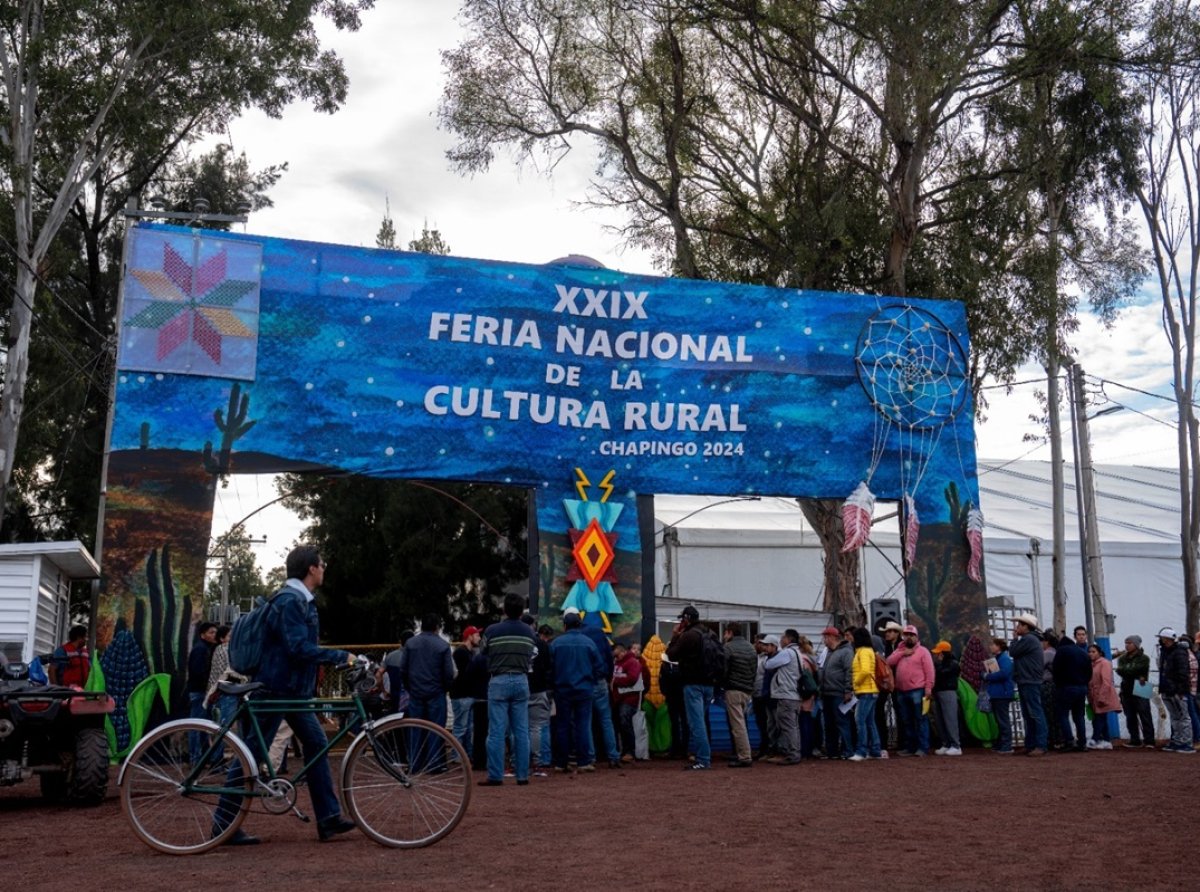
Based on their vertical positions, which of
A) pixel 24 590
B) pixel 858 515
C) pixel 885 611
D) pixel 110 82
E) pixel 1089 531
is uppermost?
pixel 110 82

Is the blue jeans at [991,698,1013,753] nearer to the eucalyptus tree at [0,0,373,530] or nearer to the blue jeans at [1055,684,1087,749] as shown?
the blue jeans at [1055,684,1087,749]

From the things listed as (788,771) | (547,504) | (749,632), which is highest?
(547,504)

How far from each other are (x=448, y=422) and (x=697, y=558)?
9506 mm

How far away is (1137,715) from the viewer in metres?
18.8

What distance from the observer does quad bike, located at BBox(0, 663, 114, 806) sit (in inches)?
413

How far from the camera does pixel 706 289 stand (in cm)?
1903

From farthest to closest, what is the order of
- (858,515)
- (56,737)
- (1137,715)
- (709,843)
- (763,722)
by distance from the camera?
(1137,715) < (858,515) < (763,722) < (56,737) < (709,843)

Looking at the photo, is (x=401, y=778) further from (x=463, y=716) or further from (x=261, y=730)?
(x=463, y=716)

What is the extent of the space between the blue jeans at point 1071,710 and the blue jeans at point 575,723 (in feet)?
21.3

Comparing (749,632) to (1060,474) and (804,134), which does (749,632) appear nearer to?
(1060,474)

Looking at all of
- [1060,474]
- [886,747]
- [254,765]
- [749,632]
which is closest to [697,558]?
[749,632]

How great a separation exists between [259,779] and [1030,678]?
11.4 metres

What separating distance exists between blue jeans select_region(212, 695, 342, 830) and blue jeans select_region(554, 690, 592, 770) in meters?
6.30

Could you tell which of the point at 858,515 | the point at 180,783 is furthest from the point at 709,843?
the point at 858,515
